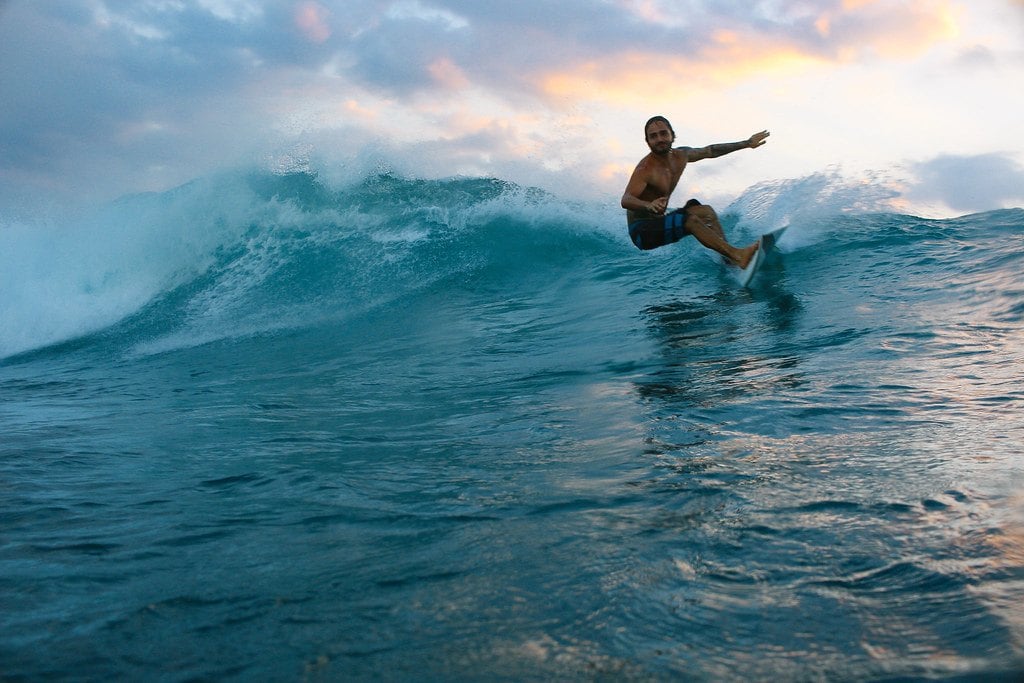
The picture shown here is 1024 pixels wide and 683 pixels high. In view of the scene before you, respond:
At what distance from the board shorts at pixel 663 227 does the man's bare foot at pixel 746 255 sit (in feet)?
1.86

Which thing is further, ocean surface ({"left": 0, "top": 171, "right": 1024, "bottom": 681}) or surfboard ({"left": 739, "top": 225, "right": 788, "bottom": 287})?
surfboard ({"left": 739, "top": 225, "right": 788, "bottom": 287})

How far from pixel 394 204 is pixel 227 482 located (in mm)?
9862

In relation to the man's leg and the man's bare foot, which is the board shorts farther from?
the man's bare foot

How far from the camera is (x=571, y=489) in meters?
2.89

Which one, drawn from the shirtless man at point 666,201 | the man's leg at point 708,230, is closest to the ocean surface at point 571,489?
the man's leg at point 708,230

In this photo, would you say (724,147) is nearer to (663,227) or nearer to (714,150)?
(714,150)

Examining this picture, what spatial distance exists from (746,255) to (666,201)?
929 mm

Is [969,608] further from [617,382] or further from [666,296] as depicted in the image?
[666,296]

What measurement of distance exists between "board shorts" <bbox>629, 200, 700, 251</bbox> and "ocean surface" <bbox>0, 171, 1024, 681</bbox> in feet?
1.98

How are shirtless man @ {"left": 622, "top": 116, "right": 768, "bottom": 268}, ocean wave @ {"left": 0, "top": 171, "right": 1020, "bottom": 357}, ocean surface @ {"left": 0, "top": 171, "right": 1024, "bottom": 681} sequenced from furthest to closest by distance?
ocean wave @ {"left": 0, "top": 171, "right": 1020, "bottom": 357}, shirtless man @ {"left": 622, "top": 116, "right": 768, "bottom": 268}, ocean surface @ {"left": 0, "top": 171, "right": 1024, "bottom": 681}

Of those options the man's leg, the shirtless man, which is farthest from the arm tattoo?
the man's leg

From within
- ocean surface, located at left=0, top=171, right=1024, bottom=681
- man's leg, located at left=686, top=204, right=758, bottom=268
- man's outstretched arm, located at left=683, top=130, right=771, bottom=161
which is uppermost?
man's outstretched arm, located at left=683, top=130, right=771, bottom=161

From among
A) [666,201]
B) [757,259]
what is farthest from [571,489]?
[666,201]

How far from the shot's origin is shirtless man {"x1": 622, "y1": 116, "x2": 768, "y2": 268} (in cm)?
736
